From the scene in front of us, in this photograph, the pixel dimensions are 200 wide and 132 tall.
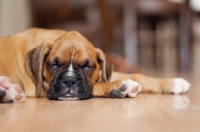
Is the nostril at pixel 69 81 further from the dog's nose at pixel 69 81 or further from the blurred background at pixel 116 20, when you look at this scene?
the blurred background at pixel 116 20

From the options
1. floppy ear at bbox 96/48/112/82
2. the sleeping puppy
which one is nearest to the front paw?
the sleeping puppy

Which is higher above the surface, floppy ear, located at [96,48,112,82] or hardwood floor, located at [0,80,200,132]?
floppy ear, located at [96,48,112,82]

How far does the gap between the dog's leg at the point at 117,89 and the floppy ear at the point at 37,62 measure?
31cm

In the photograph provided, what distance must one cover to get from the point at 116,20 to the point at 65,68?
174 inches

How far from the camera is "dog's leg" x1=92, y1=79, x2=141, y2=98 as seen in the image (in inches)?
91.1

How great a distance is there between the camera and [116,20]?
6773mm

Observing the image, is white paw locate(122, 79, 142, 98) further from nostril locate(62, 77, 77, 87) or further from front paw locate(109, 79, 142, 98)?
nostril locate(62, 77, 77, 87)

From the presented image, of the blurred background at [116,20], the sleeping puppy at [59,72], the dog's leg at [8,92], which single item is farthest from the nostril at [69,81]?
the blurred background at [116,20]

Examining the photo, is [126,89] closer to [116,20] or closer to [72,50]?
[72,50]

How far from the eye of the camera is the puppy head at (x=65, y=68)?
238 centimetres

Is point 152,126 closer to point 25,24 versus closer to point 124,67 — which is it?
point 124,67

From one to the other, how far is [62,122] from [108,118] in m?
0.19

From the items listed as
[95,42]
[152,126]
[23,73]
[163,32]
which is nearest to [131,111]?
[152,126]

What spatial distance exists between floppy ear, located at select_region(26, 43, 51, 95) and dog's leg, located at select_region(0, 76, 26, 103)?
236mm
